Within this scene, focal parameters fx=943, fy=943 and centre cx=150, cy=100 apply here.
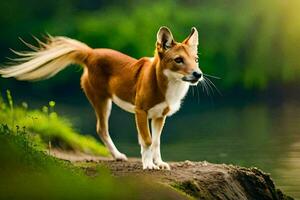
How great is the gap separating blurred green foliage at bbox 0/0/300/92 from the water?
6.20 feet

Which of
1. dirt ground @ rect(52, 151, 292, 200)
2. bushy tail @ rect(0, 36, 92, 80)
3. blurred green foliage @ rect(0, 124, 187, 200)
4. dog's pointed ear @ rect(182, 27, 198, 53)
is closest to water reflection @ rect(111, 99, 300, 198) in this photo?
dirt ground @ rect(52, 151, 292, 200)

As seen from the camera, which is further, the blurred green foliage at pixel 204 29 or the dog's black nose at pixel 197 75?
the blurred green foliage at pixel 204 29

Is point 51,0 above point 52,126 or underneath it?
above

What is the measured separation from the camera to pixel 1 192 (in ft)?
13.3

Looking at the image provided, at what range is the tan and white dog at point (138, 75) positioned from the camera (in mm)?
5414

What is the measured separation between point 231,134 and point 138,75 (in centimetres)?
556

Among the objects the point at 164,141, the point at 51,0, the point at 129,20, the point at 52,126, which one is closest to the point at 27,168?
the point at 52,126

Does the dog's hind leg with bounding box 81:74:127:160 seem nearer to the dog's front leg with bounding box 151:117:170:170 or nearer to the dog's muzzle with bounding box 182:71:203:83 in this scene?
the dog's front leg with bounding box 151:117:170:170

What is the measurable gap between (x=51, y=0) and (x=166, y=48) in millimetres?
15266

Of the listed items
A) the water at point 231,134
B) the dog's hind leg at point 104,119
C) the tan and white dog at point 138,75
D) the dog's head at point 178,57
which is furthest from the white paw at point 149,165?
the water at point 231,134

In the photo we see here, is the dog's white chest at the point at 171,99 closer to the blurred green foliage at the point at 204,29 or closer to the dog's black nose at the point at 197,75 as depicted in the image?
the dog's black nose at the point at 197,75

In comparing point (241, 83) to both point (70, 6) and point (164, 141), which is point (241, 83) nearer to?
point (70, 6)

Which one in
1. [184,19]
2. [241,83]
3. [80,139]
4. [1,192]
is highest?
[184,19]

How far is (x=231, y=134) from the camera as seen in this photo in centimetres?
1124
